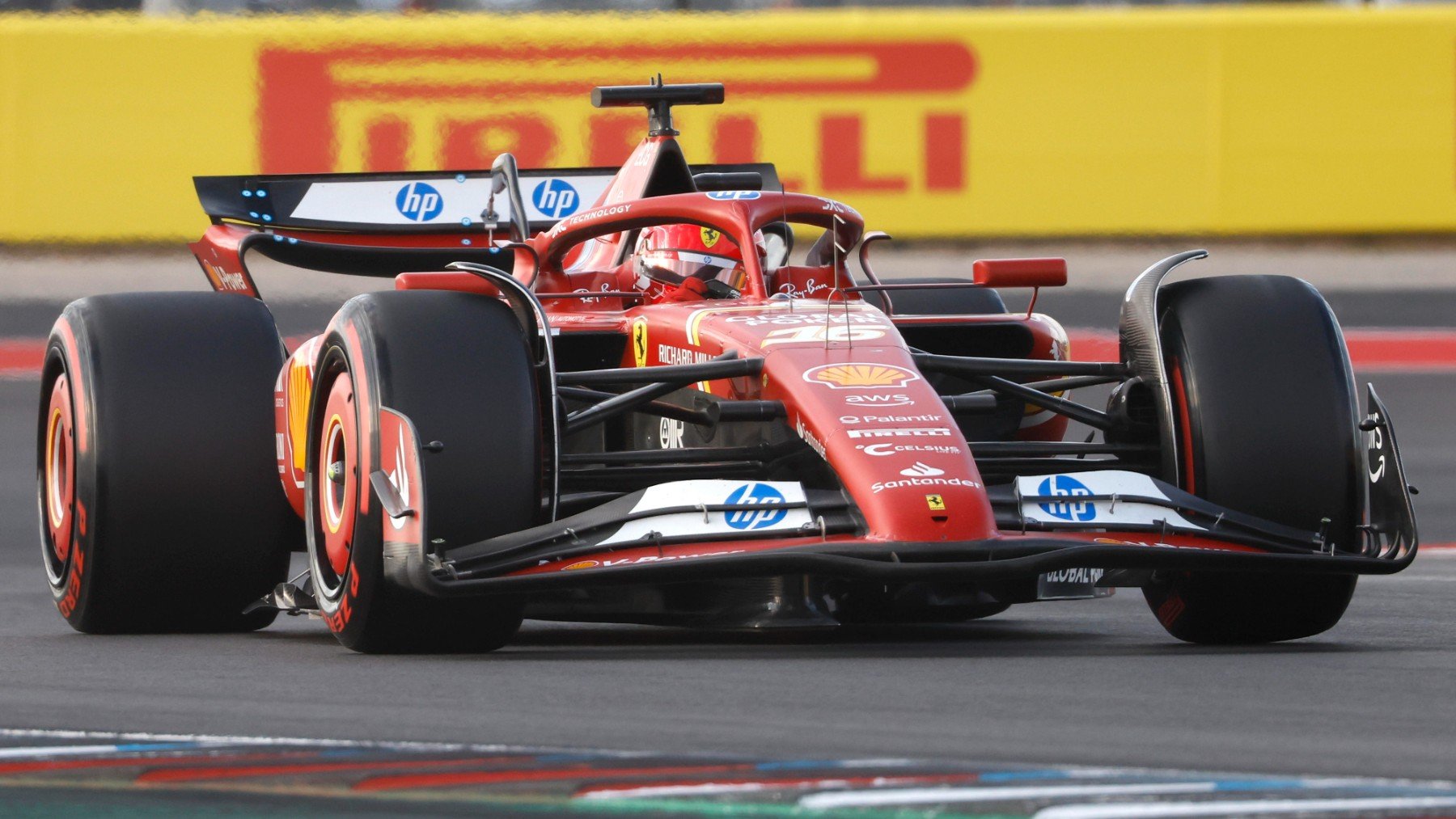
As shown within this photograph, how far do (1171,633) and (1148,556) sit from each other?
1072mm

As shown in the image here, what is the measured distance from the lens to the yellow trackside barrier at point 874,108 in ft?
59.8

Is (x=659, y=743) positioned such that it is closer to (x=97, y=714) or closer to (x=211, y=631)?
(x=97, y=714)

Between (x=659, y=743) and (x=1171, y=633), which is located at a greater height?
(x=659, y=743)

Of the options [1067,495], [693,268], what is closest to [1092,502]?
[1067,495]

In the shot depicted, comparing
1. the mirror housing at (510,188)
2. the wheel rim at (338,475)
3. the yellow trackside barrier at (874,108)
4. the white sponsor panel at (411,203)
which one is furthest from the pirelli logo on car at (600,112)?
the wheel rim at (338,475)

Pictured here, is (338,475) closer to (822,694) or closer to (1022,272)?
(822,694)

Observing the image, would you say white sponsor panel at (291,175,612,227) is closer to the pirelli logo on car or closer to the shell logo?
the shell logo

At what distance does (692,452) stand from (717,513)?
0.58m

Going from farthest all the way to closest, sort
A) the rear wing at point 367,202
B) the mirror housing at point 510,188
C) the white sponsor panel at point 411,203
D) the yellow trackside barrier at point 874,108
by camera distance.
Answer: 1. the yellow trackside barrier at point 874,108
2. the white sponsor panel at point 411,203
3. the rear wing at point 367,202
4. the mirror housing at point 510,188

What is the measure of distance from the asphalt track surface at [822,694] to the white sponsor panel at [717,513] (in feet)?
1.06

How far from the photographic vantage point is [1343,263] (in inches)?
731

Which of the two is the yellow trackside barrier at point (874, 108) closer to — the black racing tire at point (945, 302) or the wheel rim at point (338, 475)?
the black racing tire at point (945, 302)

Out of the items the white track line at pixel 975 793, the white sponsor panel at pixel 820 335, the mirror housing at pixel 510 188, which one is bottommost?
the white track line at pixel 975 793

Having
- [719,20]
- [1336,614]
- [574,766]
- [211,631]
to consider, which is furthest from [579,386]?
[719,20]
